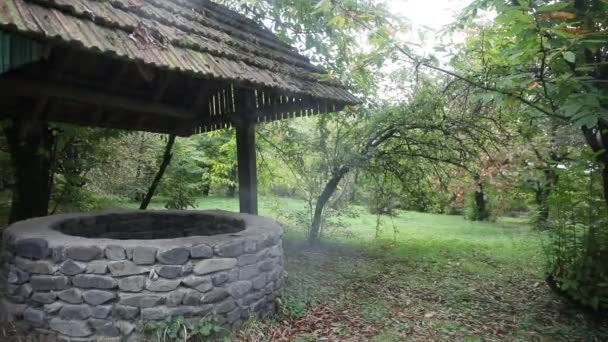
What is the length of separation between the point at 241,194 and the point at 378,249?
3.39 metres

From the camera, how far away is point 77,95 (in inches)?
151

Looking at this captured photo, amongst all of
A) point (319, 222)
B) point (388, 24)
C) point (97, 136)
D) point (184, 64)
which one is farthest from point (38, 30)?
point (319, 222)

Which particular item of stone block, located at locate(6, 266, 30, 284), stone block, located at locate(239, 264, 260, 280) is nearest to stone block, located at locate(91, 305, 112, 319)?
stone block, located at locate(6, 266, 30, 284)

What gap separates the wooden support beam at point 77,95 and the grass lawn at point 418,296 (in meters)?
2.68

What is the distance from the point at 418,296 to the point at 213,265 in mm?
2742

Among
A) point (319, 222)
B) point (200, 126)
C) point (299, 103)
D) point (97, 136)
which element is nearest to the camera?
point (299, 103)

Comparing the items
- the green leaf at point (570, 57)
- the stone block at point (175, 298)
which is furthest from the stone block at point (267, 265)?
the green leaf at point (570, 57)

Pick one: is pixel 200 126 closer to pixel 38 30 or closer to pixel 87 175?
pixel 38 30

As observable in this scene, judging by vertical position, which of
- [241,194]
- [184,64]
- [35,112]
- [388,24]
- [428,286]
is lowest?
[428,286]

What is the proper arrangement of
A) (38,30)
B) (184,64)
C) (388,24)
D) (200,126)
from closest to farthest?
(38,30)
(184,64)
(388,24)
(200,126)

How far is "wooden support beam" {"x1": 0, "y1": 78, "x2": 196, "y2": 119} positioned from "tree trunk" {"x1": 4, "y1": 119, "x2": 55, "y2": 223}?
2.59ft

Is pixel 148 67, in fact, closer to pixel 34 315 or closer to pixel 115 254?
pixel 115 254

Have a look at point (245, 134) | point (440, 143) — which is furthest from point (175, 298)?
point (440, 143)

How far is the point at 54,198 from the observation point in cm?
757
